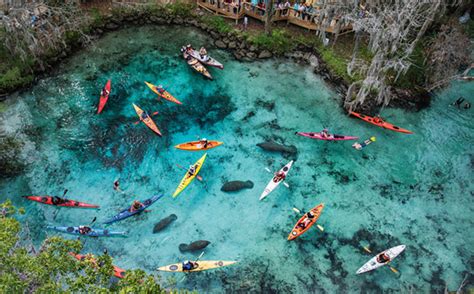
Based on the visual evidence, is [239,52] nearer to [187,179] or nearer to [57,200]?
[187,179]

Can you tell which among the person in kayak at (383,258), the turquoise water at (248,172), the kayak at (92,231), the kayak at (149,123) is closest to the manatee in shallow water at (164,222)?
the turquoise water at (248,172)

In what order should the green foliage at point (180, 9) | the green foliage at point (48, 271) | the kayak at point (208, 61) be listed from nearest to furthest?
1. the green foliage at point (48, 271)
2. the kayak at point (208, 61)
3. the green foliage at point (180, 9)

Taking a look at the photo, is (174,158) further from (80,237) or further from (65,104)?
(65,104)

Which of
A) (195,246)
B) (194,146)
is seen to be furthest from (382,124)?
(195,246)

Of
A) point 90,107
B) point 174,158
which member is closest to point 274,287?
point 174,158

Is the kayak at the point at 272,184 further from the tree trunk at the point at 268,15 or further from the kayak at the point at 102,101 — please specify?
the kayak at the point at 102,101

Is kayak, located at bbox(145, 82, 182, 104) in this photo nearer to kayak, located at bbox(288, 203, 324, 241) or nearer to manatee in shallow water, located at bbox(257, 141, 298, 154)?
manatee in shallow water, located at bbox(257, 141, 298, 154)

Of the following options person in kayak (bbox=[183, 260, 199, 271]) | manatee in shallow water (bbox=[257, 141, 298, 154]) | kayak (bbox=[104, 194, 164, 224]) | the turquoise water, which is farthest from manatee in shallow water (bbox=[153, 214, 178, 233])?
manatee in shallow water (bbox=[257, 141, 298, 154])
